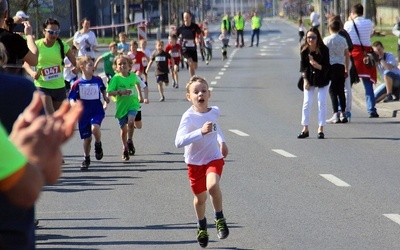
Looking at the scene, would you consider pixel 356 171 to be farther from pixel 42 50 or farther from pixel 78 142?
pixel 78 142

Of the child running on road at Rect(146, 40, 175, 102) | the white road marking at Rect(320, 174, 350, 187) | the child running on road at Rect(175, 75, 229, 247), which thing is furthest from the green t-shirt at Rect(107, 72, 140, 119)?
the child running on road at Rect(146, 40, 175, 102)

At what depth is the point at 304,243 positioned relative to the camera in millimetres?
8336

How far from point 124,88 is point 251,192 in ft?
11.8

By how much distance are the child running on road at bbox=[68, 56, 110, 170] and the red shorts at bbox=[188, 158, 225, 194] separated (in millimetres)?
4863

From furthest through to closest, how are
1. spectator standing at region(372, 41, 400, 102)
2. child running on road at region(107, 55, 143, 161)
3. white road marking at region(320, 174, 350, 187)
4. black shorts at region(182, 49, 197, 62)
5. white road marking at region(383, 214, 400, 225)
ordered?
black shorts at region(182, 49, 197, 62), spectator standing at region(372, 41, 400, 102), child running on road at region(107, 55, 143, 161), white road marking at region(320, 174, 350, 187), white road marking at region(383, 214, 400, 225)

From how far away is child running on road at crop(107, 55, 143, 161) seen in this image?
14078 millimetres

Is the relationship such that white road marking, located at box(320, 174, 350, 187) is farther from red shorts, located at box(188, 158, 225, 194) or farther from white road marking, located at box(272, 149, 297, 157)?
red shorts, located at box(188, 158, 225, 194)

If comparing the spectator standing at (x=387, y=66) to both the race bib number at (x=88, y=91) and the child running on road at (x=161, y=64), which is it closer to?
the child running on road at (x=161, y=64)

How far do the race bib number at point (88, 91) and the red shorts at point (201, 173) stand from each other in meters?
5.10

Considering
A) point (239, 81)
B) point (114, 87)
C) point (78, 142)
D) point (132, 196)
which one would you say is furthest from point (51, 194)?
point (239, 81)

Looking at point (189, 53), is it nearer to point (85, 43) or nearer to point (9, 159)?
point (85, 43)

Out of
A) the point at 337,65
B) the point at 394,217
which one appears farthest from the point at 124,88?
the point at 394,217

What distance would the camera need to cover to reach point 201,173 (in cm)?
843

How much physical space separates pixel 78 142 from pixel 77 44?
8525mm
